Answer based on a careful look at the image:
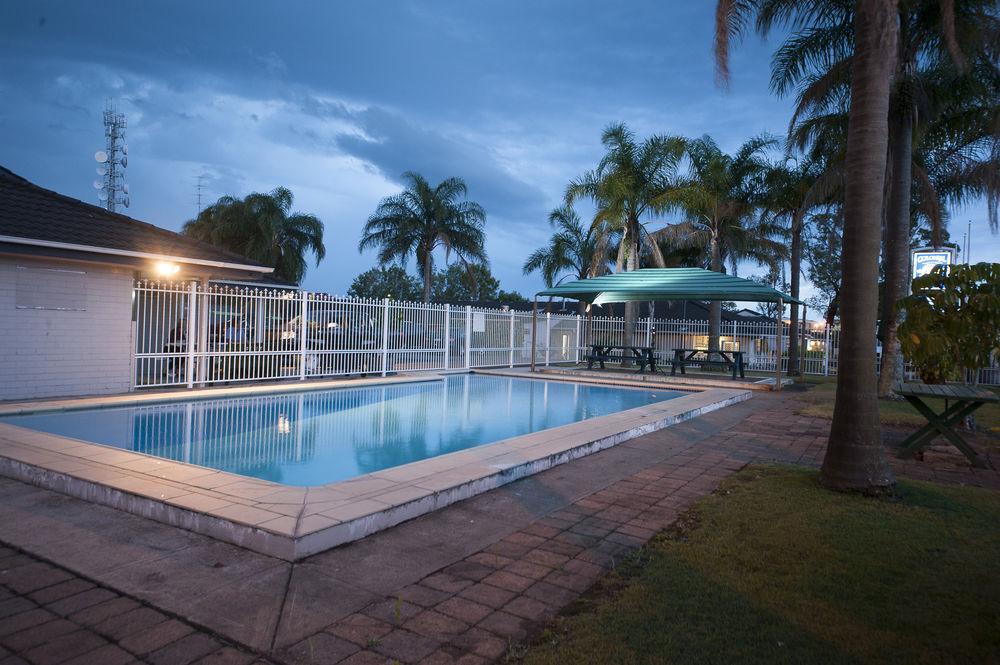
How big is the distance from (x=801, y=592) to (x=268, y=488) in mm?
3923

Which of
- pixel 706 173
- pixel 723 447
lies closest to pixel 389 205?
pixel 706 173

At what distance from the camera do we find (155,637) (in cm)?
298

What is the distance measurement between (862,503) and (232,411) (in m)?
9.16

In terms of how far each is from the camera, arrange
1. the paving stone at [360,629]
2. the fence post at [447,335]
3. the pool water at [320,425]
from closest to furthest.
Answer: the paving stone at [360,629] < the pool water at [320,425] < the fence post at [447,335]

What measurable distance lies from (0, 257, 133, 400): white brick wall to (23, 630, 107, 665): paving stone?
352 inches

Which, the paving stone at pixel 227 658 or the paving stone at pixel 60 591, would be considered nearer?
the paving stone at pixel 227 658

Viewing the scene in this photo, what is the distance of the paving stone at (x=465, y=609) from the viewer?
3229 mm

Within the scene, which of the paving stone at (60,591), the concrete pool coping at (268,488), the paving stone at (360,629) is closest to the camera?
the paving stone at (360,629)

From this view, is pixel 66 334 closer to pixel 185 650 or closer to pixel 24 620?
pixel 24 620

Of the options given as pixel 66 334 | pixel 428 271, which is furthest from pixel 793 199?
pixel 66 334

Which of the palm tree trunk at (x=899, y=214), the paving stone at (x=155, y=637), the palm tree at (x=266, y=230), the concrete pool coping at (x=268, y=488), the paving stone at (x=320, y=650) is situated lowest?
the paving stone at (x=155, y=637)

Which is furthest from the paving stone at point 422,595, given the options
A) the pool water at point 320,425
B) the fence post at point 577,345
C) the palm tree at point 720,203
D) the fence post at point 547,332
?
the fence post at point 577,345

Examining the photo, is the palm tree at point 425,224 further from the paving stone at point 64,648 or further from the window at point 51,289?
the paving stone at point 64,648

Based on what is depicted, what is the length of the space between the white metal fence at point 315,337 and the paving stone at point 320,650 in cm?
972
